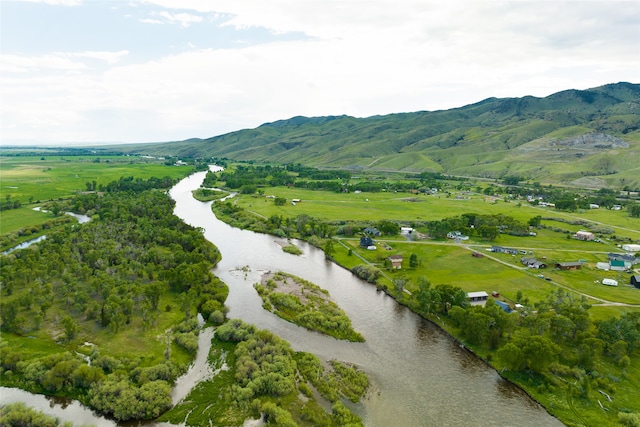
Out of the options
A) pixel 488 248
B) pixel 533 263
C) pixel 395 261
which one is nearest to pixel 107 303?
pixel 395 261

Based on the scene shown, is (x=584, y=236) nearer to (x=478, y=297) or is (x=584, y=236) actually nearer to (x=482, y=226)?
(x=482, y=226)

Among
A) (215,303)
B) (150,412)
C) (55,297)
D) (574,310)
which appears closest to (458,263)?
(574,310)

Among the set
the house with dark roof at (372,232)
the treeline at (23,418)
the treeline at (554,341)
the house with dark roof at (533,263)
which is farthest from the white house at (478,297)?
the treeline at (23,418)

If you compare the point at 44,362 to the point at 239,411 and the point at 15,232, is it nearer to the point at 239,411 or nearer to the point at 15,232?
the point at 239,411

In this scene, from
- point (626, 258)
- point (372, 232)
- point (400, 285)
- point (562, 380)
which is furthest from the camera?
point (372, 232)

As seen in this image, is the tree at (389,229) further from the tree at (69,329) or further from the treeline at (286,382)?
the tree at (69,329)
